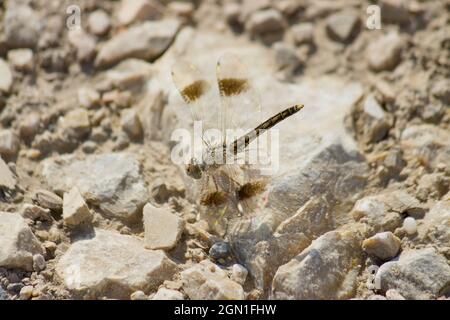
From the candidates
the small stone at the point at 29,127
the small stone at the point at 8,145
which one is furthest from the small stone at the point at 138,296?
the small stone at the point at 29,127

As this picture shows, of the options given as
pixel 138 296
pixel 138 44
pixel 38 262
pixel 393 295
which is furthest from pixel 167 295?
pixel 138 44

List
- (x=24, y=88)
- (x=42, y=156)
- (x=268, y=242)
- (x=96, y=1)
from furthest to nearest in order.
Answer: (x=96, y=1)
(x=24, y=88)
(x=42, y=156)
(x=268, y=242)

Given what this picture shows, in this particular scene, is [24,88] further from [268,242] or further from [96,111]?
[268,242]

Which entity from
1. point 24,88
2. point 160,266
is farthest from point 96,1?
point 160,266

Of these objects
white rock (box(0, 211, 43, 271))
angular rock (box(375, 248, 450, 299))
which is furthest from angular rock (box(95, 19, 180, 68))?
angular rock (box(375, 248, 450, 299))

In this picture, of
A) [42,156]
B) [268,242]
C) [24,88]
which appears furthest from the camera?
[24,88]

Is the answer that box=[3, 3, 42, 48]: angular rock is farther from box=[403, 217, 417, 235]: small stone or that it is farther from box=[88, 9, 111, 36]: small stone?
box=[403, 217, 417, 235]: small stone

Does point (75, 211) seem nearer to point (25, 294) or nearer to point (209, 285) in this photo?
point (25, 294)
